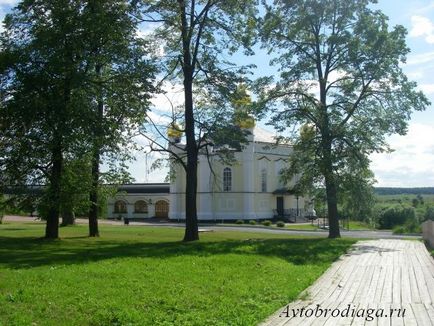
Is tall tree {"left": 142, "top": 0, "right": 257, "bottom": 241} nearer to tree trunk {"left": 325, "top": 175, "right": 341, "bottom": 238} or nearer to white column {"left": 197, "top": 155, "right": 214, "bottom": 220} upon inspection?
tree trunk {"left": 325, "top": 175, "right": 341, "bottom": 238}

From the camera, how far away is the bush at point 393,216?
5562 centimetres

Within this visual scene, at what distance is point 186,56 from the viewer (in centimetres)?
2803

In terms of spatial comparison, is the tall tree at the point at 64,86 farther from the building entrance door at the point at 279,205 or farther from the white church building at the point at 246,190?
the building entrance door at the point at 279,205

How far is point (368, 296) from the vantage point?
11156 millimetres

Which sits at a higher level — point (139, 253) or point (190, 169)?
point (190, 169)

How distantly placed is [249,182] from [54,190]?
158 ft

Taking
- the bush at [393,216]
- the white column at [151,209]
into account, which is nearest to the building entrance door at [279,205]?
the white column at [151,209]

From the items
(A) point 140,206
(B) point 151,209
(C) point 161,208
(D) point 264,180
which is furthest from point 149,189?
(D) point 264,180

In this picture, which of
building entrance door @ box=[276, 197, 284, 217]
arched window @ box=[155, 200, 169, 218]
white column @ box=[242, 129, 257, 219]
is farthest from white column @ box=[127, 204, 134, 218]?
building entrance door @ box=[276, 197, 284, 217]

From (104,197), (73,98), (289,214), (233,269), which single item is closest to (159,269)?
(233,269)

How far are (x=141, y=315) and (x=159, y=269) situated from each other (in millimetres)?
5152

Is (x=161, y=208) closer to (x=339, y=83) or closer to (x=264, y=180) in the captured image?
(x=264, y=180)

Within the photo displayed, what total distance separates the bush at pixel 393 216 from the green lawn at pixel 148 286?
39545 millimetres

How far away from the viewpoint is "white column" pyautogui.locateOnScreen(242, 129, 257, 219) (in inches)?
2815
